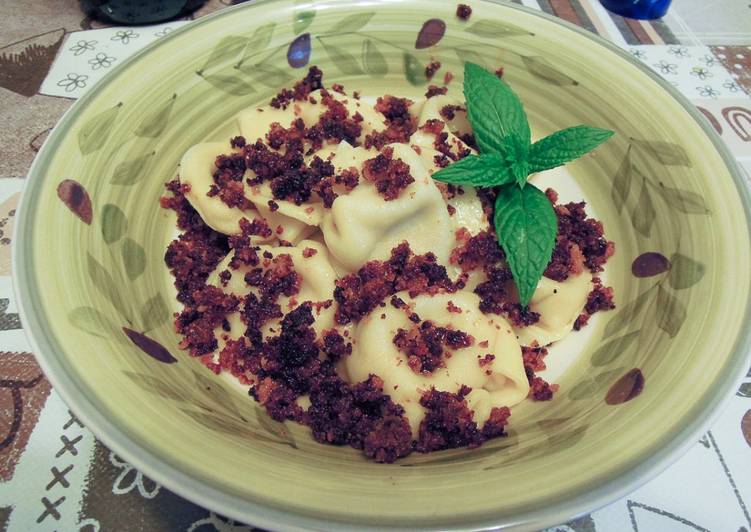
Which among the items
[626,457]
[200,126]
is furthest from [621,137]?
[200,126]

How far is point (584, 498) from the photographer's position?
126 cm

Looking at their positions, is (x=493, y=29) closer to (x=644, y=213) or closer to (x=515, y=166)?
(x=515, y=166)

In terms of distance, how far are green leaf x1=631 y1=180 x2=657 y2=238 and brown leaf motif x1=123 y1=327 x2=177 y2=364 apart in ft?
5.71

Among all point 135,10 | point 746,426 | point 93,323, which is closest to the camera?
point 93,323

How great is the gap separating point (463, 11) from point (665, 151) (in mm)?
1113

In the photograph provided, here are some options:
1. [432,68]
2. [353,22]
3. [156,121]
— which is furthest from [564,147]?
[156,121]

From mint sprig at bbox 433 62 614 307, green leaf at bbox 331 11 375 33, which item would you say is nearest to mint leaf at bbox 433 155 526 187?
mint sprig at bbox 433 62 614 307

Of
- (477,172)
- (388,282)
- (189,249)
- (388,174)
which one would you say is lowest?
(189,249)

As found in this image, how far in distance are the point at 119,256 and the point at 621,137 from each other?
198 cm

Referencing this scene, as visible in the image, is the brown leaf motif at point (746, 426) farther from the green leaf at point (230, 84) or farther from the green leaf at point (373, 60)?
the green leaf at point (230, 84)

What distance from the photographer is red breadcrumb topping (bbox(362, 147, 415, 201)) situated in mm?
1946

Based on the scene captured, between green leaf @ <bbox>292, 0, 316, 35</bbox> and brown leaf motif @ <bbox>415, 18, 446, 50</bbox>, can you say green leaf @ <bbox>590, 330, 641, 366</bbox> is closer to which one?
brown leaf motif @ <bbox>415, 18, 446, 50</bbox>

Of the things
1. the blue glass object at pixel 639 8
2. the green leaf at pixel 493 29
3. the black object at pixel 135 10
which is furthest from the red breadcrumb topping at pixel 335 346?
the blue glass object at pixel 639 8

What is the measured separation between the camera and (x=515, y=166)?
206 centimetres
